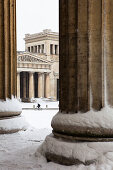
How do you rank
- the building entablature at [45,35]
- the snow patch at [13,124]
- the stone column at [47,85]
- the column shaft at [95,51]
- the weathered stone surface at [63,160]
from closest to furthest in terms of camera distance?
the weathered stone surface at [63,160]
the column shaft at [95,51]
the snow patch at [13,124]
the stone column at [47,85]
the building entablature at [45,35]

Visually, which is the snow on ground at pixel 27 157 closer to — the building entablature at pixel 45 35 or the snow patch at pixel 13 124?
the snow patch at pixel 13 124

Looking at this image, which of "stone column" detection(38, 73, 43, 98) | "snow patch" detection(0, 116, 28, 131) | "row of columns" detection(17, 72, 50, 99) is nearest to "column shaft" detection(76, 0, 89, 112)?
"snow patch" detection(0, 116, 28, 131)

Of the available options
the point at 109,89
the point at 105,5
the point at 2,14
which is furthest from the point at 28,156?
the point at 2,14

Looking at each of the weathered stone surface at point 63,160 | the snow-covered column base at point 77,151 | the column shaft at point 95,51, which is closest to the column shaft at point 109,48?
the column shaft at point 95,51

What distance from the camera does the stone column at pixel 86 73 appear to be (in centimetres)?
714

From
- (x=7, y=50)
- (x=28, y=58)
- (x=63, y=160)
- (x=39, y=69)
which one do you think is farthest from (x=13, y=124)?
(x=39, y=69)

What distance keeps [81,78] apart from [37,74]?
2910 inches

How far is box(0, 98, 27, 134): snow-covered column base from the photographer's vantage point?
11.9 m

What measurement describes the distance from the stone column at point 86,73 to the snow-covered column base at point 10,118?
15.1ft

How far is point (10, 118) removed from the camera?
12.2 meters

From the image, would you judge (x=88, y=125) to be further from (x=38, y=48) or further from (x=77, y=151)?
(x=38, y=48)

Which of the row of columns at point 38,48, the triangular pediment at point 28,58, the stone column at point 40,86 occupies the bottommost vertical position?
the stone column at point 40,86

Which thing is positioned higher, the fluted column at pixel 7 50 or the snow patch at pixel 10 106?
the fluted column at pixel 7 50

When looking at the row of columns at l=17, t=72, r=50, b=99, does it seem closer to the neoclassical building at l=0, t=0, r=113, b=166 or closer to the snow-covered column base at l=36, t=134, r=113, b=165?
the neoclassical building at l=0, t=0, r=113, b=166
